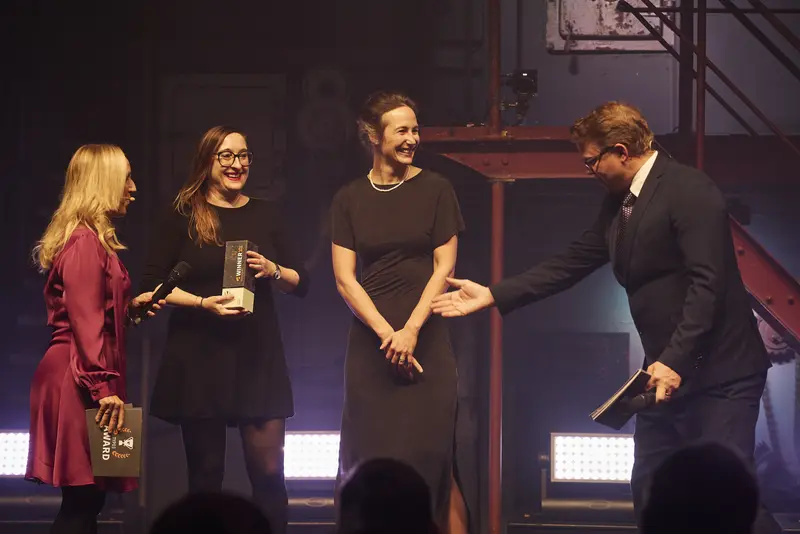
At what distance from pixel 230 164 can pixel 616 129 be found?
135 cm

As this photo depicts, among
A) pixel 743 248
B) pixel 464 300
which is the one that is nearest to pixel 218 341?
pixel 464 300

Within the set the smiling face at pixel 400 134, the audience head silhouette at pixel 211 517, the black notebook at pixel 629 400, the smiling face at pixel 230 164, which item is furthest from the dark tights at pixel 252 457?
the audience head silhouette at pixel 211 517

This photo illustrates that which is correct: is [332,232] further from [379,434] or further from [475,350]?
[475,350]

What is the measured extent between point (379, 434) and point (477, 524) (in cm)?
206

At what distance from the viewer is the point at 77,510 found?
3.05 metres

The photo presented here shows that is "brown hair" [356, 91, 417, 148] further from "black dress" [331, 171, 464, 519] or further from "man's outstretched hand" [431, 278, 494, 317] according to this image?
"man's outstretched hand" [431, 278, 494, 317]

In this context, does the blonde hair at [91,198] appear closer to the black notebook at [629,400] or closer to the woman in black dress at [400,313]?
the woman in black dress at [400,313]

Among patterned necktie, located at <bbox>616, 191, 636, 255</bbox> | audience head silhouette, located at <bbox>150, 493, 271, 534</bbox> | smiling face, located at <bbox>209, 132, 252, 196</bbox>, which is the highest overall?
smiling face, located at <bbox>209, 132, 252, 196</bbox>

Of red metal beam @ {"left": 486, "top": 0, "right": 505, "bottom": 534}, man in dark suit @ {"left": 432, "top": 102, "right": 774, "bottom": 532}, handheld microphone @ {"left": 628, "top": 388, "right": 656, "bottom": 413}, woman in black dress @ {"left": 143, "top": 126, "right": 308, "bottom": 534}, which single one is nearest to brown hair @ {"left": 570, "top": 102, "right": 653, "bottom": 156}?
man in dark suit @ {"left": 432, "top": 102, "right": 774, "bottom": 532}

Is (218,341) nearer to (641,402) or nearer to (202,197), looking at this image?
(202,197)

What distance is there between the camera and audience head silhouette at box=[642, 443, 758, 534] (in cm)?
237

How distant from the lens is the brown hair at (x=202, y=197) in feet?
11.5

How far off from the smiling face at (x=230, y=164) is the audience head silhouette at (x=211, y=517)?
171 centimetres

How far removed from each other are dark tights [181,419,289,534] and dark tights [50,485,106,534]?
1.29 feet
